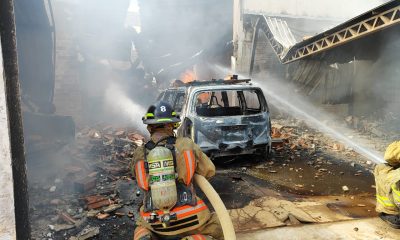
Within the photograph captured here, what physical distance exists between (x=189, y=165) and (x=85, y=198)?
11.4 ft

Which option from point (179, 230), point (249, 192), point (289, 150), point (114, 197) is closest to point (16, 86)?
point (179, 230)

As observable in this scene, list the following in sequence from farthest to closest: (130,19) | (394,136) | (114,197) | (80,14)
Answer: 1. (130,19)
2. (80,14)
3. (394,136)
4. (114,197)

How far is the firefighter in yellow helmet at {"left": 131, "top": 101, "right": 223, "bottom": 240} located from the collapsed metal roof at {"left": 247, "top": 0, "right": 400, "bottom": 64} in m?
6.23

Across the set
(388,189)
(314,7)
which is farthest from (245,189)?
(314,7)

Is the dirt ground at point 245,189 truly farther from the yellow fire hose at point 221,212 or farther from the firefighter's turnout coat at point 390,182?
the yellow fire hose at point 221,212

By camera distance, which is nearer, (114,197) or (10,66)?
(10,66)

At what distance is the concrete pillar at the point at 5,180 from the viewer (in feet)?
6.78

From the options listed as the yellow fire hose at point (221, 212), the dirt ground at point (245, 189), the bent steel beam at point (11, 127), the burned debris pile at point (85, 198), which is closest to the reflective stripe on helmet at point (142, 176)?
the yellow fire hose at point (221, 212)

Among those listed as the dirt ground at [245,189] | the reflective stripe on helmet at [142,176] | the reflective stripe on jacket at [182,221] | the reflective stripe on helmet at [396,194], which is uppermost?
the reflective stripe on helmet at [142,176]

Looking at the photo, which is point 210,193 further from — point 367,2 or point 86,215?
point 367,2

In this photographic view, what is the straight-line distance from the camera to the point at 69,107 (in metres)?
11.6

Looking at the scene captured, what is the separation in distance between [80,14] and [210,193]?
12.7 m

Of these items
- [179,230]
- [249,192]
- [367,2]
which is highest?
[367,2]

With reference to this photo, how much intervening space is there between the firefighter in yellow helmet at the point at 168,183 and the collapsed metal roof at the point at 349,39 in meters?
6.23
